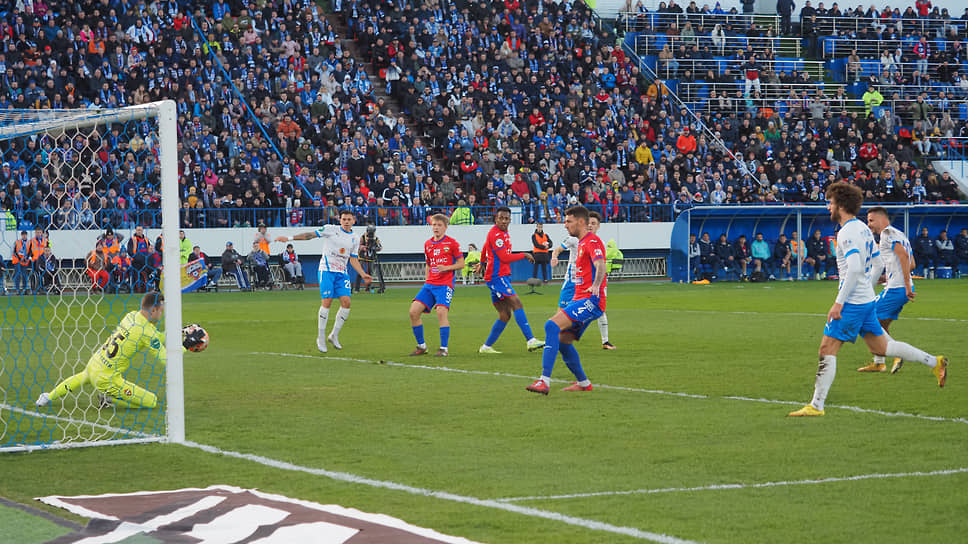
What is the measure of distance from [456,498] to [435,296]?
31.9 feet

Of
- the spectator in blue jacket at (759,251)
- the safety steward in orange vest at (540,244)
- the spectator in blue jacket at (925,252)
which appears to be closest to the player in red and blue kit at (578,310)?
the safety steward in orange vest at (540,244)

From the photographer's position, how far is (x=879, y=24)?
1991 inches

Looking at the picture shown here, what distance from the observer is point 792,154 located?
43469 millimetres

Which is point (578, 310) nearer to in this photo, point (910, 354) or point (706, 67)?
point (910, 354)

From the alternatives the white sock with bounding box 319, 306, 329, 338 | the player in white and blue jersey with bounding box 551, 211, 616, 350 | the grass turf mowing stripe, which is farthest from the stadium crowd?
the grass turf mowing stripe

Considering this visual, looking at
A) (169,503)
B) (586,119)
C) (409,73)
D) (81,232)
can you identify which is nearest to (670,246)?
(586,119)

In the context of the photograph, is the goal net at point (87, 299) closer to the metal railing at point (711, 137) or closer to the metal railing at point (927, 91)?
the metal railing at point (711, 137)

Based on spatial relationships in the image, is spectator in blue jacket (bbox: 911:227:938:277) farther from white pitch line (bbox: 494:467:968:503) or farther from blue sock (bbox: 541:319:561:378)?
white pitch line (bbox: 494:467:968:503)

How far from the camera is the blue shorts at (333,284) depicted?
1719 centimetres

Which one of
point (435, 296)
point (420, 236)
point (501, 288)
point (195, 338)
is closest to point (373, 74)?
point (420, 236)

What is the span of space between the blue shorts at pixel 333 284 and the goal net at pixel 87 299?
2.30 m

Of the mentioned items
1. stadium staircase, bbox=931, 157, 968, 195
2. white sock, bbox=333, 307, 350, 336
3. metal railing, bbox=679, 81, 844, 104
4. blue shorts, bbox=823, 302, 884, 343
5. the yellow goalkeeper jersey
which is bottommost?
white sock, bbox=333, 307, 350, 336

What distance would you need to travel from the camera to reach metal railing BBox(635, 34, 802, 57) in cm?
4788

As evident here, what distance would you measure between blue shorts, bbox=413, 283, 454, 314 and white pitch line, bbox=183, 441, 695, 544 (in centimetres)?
778
